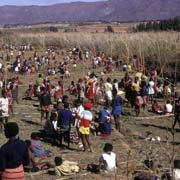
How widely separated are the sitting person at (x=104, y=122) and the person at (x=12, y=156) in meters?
7.77

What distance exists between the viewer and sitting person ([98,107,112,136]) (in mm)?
13727

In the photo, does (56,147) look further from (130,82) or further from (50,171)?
(130,82)

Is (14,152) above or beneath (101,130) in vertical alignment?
above

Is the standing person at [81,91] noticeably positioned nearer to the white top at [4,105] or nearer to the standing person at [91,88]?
the standing person at [91,88]

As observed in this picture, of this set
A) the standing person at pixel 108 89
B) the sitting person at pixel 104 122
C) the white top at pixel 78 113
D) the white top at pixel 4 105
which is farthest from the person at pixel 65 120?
the standing person at pixel 108 89

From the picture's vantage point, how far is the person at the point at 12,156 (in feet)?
19.1

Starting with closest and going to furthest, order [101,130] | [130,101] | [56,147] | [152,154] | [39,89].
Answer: [152,154]
[56,147]
[101,130]
[130,101]
[39,89]

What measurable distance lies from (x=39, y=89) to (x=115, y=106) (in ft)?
23.7

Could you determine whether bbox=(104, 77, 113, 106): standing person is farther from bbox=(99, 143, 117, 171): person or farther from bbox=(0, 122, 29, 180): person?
bbox=(0, 122, 29, 180): person

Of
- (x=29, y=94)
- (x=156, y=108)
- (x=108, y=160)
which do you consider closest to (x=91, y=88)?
(x=156, y=108)

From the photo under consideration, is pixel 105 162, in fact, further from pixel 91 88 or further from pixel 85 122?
pixel 91 88

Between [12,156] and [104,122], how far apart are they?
8.04 m

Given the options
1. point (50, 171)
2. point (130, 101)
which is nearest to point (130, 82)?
point (130, 101)

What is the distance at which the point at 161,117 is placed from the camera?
16.8 meters
